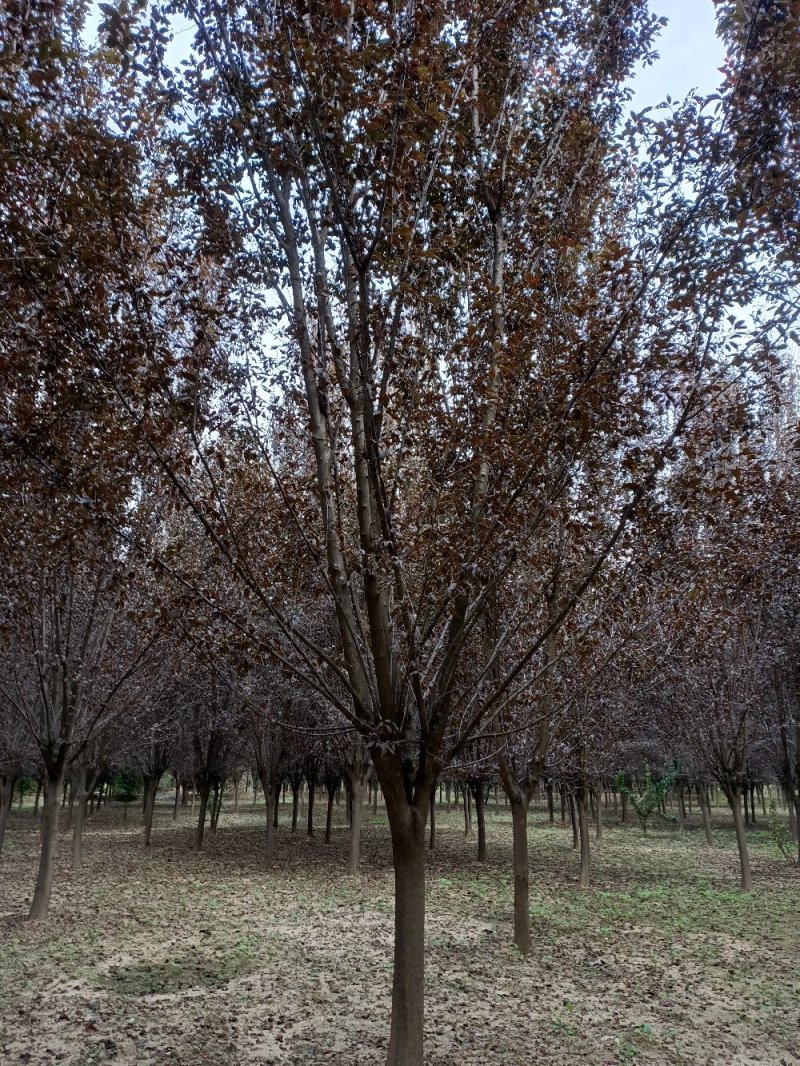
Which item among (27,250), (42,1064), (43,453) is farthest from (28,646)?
(27,250)

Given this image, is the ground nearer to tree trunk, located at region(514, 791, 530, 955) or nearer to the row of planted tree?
tree trunk, located at region(514, 791, 530, 955)

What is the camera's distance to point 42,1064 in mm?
5547

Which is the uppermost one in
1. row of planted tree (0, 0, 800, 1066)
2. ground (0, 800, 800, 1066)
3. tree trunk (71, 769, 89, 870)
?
row of planted tree (0, 0, 800, 1066)

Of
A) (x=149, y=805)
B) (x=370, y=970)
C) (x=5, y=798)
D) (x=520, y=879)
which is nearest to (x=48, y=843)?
(x=370, y=970)

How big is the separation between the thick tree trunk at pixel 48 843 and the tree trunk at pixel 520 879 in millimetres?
6040

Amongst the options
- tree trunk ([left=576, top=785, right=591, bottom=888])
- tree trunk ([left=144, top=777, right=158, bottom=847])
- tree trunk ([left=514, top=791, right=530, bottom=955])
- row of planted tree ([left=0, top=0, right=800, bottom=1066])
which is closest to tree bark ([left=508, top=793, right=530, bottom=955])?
tree trunk ([left=514, top=791, right=530, bottom=955])

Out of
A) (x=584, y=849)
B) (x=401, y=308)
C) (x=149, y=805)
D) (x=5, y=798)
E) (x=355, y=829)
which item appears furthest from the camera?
(x=149, y=805)

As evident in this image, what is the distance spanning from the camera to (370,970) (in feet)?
27.2

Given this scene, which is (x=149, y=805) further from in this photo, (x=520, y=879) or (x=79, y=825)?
(x=520, y=879)

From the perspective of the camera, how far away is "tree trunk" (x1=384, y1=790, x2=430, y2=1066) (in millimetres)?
4582

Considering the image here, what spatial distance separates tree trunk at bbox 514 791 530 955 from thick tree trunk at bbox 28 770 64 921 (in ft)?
19.8

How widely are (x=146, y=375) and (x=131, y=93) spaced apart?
1.73m

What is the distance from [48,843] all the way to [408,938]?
7.17 m

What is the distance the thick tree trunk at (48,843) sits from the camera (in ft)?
31.8
